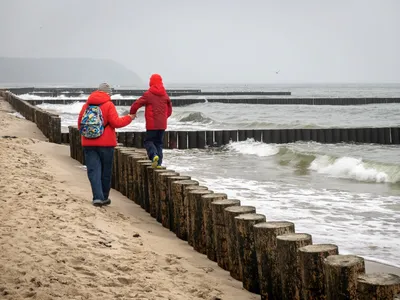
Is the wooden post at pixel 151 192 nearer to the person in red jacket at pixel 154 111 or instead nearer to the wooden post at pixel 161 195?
the wooden post at pixel 161 195

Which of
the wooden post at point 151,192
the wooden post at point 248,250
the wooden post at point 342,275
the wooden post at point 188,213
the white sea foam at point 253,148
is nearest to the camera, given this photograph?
the wooden post at point 342,275

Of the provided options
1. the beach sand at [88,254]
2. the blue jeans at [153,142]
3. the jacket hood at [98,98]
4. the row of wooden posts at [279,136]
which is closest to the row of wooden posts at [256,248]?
the beach sand at [88,254]

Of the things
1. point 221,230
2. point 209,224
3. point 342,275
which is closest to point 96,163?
point 209,224

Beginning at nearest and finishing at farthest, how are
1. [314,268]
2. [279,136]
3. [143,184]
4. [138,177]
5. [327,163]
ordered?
[314,268] < [143,184] < [138,177] < [327,163] < [279,136]

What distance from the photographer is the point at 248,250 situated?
523cm

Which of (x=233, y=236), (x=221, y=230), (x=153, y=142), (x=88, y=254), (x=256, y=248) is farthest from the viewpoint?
(x=153, y=142)

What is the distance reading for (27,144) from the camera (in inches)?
558

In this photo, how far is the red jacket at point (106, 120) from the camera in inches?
303

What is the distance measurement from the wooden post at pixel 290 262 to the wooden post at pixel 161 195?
3142 mm

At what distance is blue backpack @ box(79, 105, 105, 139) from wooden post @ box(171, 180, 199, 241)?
1.24m

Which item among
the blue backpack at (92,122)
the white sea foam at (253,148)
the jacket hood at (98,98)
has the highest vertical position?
the jacket hood at (98,98)

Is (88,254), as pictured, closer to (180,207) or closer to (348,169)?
(180,207)

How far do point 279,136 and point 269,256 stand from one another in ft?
54.6

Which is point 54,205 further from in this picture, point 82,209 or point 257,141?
point 257,141
